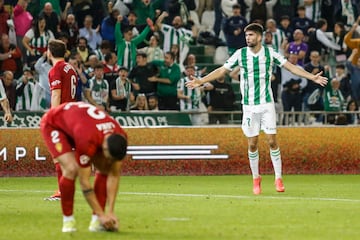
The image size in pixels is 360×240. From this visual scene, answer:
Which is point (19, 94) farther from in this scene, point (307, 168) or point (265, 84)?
point (265, 84)

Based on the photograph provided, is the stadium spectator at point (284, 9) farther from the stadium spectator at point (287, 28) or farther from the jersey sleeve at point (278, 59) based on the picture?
the jersey sleeve at point (278, 59)

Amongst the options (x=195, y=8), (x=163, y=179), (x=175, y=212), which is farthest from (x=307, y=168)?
(x=175, y=212)

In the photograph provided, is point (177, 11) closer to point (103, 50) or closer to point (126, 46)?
point (126, 46)

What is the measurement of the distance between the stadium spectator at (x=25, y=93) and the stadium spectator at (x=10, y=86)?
11 cm

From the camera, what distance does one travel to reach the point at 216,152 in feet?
82.4

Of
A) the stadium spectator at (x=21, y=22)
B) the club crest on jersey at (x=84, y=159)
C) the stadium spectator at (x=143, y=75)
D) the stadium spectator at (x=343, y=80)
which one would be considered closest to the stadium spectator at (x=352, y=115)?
the stadium spectator at (x=343, y=80)

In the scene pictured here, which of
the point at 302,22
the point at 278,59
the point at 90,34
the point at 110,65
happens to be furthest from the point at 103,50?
the point at 278,59

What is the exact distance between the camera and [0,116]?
25.6 meters

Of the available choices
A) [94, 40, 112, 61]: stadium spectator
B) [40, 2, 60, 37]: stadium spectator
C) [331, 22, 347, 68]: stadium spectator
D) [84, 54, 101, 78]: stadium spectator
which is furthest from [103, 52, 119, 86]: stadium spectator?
[331, 22, 347, 68]: stadium spectator

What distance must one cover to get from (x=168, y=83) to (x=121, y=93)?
1.29 metres

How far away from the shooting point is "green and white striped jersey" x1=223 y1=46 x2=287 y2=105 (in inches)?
754

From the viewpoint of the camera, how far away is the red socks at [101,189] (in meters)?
12.6

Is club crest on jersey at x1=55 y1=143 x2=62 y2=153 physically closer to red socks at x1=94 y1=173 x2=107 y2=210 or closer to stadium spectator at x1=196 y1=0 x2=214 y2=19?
red socks at x1=94 y1=173 x2=107 y2=210

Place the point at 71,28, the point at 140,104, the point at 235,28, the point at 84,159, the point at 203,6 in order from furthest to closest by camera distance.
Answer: the point at 203,6, the point at 235,28, the point at 71,28, the point at 140,104, the point at 84,159
